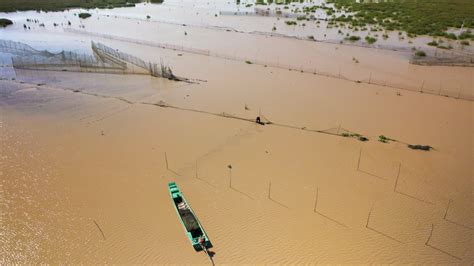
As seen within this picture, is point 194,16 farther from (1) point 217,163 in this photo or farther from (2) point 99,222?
(2) point 99,222

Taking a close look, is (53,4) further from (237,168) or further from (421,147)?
(421,147)

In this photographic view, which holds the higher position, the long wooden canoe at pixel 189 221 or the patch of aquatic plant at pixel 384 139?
the patch of aquatic plant at pixel 384 139

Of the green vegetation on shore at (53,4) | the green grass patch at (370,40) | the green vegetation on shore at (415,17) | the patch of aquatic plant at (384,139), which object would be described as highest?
the green vegetation on shore at (53,4)

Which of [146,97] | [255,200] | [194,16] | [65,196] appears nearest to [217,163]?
[255,200]

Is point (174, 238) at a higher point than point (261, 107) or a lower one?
lower

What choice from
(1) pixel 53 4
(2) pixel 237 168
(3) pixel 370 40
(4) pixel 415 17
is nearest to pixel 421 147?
(2) pixel 237 168

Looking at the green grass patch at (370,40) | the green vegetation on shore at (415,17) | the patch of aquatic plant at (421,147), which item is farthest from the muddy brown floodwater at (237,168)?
the green vegetation on shore at (415,17)

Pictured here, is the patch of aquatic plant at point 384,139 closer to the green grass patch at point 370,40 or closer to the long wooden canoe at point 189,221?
the long wooden canoe at point 189,221
